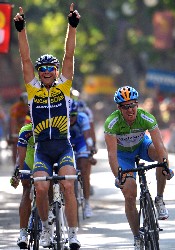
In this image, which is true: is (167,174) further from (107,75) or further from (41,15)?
(107,75)

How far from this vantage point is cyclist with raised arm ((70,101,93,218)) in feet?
60.3

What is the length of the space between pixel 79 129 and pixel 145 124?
5.51 meters

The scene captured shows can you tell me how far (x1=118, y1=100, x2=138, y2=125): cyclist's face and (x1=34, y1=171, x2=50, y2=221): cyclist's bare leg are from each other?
3.51 feet

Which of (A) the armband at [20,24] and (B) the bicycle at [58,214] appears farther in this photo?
(A) the armband at [20,24]

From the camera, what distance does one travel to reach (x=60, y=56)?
6494 cm

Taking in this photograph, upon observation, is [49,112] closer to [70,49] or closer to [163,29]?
[70,49]

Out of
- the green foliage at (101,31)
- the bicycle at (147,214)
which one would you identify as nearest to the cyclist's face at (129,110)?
the bicycle at (147,214)

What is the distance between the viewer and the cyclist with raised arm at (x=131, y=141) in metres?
12.9

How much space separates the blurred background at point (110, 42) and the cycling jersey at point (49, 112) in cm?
3112

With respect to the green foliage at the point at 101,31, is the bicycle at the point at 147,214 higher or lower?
lower

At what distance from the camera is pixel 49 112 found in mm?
12773

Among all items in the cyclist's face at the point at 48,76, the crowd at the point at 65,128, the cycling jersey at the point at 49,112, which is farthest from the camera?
the cyclist's face at the point at 48,76

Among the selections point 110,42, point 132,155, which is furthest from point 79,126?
point 110,42

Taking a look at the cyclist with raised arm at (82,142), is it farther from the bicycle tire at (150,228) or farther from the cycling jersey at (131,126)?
the bicycle tire at (150,228)
